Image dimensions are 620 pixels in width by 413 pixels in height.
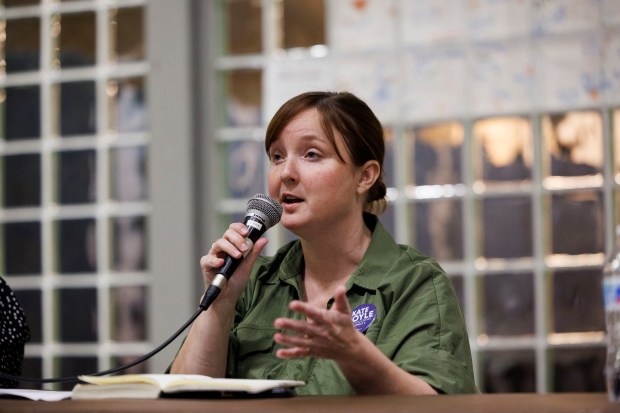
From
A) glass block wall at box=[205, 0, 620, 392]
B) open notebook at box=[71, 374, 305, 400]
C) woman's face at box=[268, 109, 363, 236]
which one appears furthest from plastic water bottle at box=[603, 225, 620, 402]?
glass block wall at box=[205, 0, 620, 392]

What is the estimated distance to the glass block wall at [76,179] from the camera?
3.93m

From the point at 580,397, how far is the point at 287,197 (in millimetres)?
855

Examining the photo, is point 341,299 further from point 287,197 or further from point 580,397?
point 287,197

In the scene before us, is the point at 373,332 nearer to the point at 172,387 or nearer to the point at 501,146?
the point at 172,387

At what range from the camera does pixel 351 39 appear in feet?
12.1

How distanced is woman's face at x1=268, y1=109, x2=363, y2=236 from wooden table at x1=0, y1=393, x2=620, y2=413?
0.59 metres

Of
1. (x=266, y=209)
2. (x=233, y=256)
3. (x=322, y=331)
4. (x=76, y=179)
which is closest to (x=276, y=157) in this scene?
(x=266, y=209)

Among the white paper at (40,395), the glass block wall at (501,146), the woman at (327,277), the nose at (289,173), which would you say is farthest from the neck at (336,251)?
the glass block wall at (501,146)

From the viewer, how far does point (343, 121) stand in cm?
215

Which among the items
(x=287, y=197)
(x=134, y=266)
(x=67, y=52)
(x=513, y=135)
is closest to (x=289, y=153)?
(x=287, y=197)

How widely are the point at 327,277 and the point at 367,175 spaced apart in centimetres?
25

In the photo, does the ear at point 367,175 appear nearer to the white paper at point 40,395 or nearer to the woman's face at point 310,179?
the woman's face at point 310,179

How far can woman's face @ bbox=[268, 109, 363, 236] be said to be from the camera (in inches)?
82.5

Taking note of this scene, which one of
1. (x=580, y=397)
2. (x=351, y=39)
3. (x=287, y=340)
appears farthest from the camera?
(x=351, y=39)
